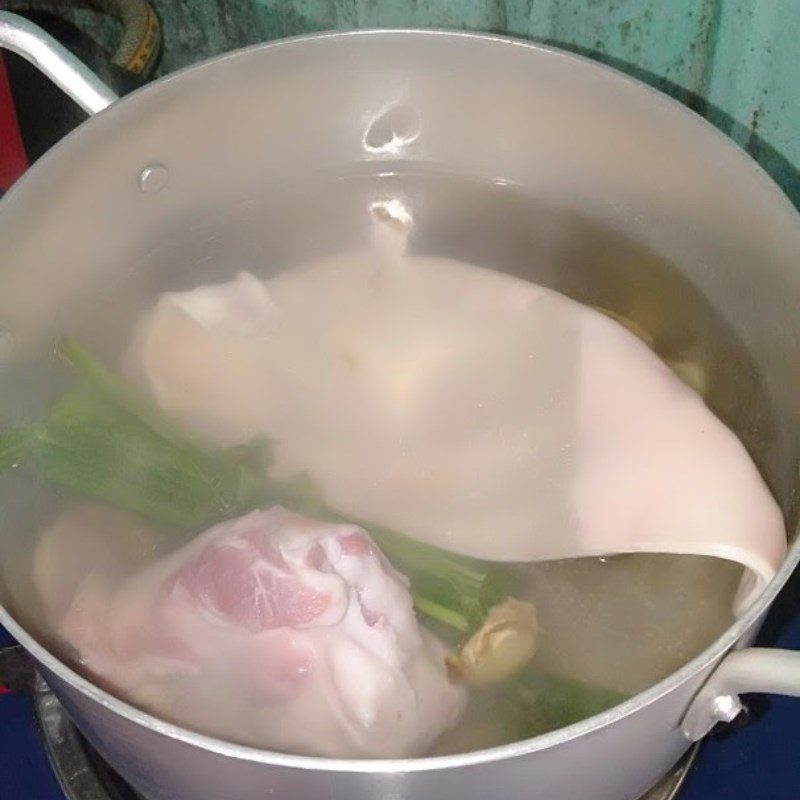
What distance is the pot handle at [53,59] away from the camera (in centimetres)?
81

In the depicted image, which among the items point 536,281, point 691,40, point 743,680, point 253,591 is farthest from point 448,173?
point 743,680

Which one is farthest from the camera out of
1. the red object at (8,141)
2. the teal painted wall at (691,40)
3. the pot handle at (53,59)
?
the red object at (8,141)

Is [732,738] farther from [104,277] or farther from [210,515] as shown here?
[104,277]

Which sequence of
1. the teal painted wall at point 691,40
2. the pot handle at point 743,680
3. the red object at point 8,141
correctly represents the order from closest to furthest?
the pot handle at point 743,680
the teal painted wall at point 691,40
the red object at point 8,141

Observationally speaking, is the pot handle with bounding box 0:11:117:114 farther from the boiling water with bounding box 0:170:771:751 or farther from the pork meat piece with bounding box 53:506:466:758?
the pork meat piece with bounding box 53:506:466:758

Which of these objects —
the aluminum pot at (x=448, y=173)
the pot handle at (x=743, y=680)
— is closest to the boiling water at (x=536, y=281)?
the aluminum pot at (x=448, y=173)

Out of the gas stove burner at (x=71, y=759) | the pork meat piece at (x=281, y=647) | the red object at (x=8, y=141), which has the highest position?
the red object at (x=8, y=141)

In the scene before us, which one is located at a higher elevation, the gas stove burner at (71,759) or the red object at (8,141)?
the red object at (8,141)

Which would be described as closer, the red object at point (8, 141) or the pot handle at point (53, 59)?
the pot handle at point (53, 59)

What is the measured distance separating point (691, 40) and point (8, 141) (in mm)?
728

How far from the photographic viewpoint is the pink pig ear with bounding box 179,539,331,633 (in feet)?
2.40

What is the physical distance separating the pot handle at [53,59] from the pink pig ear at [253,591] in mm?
367

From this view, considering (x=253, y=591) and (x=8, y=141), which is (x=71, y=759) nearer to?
(x=253, y=591)

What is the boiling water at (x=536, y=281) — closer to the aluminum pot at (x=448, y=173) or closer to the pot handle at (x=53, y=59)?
the aluminum pot at (x=448, y=173)
